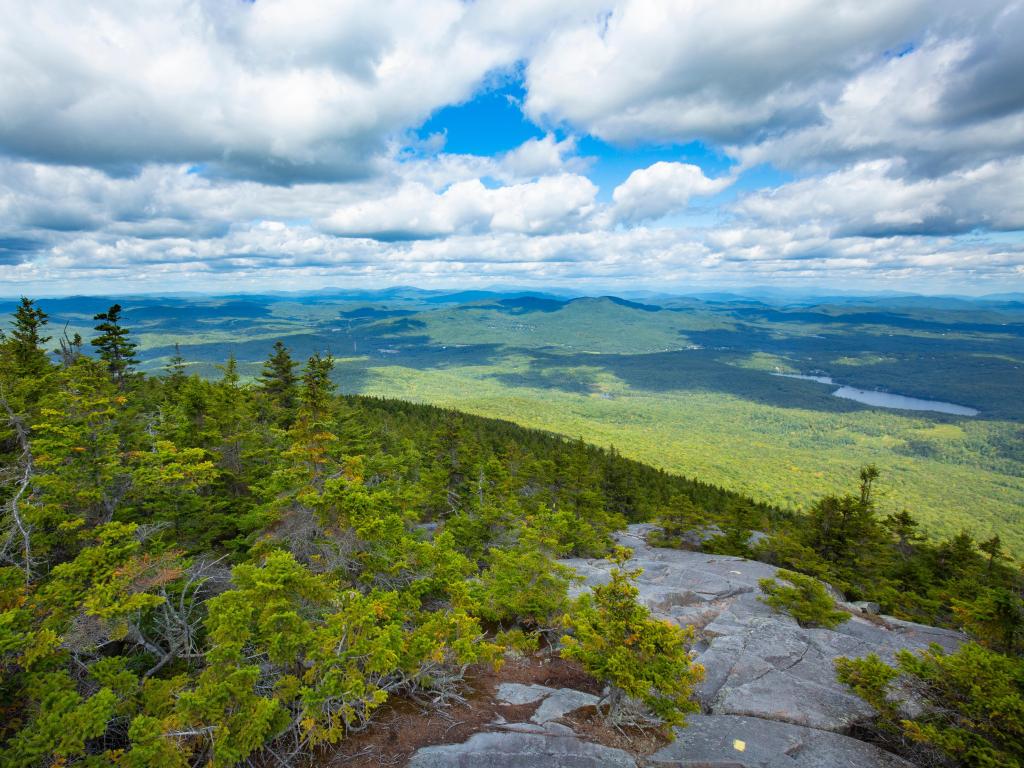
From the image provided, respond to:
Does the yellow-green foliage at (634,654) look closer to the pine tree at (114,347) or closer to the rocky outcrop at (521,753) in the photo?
the rocky outcrop at (521,753)

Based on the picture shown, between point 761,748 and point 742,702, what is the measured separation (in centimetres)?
284

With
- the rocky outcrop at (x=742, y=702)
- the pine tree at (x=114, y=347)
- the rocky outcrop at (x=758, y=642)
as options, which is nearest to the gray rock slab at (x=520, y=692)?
the rocky outcrop at (x=742, y=702)

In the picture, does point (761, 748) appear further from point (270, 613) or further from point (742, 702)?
point (270, 613)

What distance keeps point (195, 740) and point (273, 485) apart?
33.3 feet

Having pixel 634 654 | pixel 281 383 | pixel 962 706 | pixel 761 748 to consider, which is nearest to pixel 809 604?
pixel 962 706

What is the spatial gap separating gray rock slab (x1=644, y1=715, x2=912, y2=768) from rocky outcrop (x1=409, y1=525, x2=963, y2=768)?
31 millimetres

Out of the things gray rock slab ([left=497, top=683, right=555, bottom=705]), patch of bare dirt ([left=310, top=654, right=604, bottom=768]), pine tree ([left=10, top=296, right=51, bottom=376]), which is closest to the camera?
patch of bare dirt ([left=310, top=654, right=604, bottom=768])

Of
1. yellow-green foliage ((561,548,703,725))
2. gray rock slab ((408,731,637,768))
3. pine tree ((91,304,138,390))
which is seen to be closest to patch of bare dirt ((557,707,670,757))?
yellow-green foliage ((561,548,703,725))

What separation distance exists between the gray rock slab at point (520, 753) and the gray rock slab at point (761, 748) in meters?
1.56

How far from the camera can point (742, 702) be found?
15.5 meters

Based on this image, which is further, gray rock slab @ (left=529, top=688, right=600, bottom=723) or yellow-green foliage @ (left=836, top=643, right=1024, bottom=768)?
gray rock slab @ (left=529, top=688, right=600, bottom=723)

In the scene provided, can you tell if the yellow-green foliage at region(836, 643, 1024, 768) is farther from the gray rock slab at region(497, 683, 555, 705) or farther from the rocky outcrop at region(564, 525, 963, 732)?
the gray rock slab at region(497, 683, 555, 705)

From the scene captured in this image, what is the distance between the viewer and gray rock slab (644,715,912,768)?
1220 centimetres

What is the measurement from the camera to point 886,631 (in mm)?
22594
